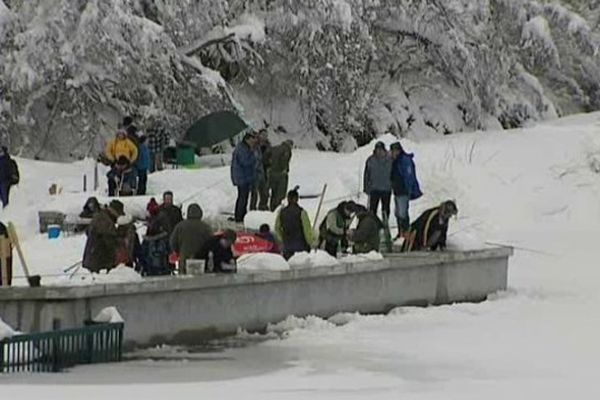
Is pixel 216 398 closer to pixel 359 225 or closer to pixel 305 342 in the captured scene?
pixel 305 342

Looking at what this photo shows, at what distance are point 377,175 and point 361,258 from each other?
142 inches

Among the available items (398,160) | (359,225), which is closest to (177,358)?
(359,225)

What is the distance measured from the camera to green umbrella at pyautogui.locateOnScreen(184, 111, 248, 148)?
35.5 meters

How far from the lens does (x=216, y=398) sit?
44.5ft

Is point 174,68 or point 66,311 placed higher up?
point 174,68

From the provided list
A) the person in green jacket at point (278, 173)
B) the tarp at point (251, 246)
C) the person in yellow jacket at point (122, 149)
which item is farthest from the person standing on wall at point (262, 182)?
the tarp at point (251, 246)

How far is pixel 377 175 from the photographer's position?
24203mm

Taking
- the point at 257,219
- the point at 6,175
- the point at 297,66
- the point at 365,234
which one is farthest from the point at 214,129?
the point at 365,234

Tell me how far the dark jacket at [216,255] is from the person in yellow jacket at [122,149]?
853cm

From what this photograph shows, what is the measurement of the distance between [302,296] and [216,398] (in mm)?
6287

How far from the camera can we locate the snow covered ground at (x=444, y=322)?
14.8 m

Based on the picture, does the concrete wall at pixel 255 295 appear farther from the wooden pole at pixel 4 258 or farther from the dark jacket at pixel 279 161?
the dark jacket at pixel 279 161

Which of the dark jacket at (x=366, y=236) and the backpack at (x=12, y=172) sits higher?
the backpack at (x=12, y=172)

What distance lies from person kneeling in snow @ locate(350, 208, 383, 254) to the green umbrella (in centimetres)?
1378
